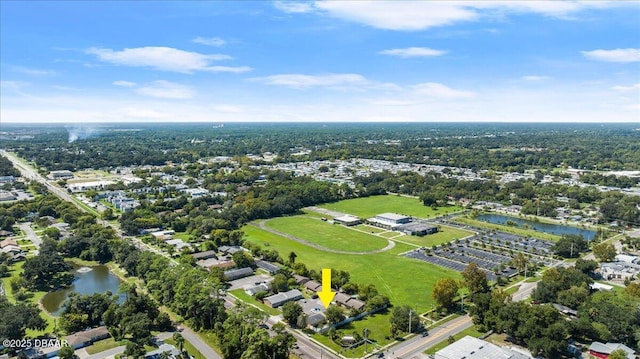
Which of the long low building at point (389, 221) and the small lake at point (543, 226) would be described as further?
the long low building at point (389, 221)

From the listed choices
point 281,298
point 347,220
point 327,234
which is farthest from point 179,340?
point 347,220

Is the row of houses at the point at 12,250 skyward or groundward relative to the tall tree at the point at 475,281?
groundward

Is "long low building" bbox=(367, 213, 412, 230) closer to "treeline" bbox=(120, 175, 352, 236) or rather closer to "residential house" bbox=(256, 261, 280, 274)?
"treeline" bbox=(120, 175, 352, 236)

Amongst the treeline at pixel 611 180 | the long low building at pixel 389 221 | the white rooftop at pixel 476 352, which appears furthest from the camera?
the treeline at pixel 611 180

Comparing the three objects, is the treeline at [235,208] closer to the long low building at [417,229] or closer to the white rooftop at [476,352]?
the long low building at [417,229]

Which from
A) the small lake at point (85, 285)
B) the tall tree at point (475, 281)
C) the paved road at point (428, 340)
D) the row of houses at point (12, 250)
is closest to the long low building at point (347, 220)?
the tall tree at point (475, 281)

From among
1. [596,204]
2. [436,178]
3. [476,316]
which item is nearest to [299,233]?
[476,316]

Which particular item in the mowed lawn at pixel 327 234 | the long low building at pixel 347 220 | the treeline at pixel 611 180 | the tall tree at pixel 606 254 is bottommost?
the mowed lawn at pixel 327 234

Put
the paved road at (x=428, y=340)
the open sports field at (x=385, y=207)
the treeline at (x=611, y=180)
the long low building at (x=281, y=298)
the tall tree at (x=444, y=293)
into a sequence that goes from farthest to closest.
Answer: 1. the treeline at (x=611, y=180)
2. the open sports field at (x=385, y=207)
3. the long low building at (x=281, y=298)
4. the tall tree at (x=444, y=293)
5. the paved road at (x=428, y=340)
